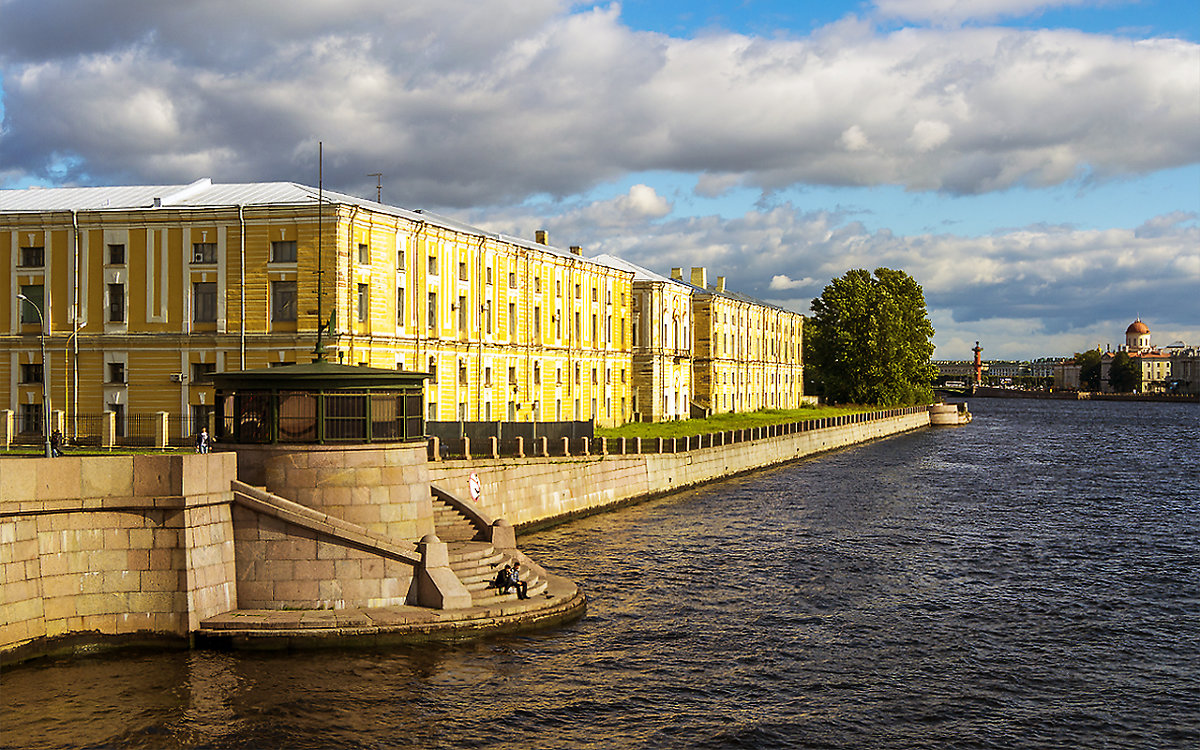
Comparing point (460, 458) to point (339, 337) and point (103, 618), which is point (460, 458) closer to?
point (339, 337)

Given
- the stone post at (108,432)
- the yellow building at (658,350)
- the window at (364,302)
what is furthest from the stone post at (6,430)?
the yellow building at (658,350)

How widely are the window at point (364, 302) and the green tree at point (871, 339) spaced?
90.0 meters

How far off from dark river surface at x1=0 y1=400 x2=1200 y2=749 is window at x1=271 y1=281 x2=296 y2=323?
62.0 ft

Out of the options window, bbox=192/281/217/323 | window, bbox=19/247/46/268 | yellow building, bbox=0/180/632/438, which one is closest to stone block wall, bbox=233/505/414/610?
yellow building, bbox=0/180/632/438

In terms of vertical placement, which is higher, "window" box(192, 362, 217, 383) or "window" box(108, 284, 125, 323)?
"window" box(108, 284, 125, 323)

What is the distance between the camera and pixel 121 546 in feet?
85.4

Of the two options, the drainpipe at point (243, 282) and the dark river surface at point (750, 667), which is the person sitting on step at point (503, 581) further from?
the drainpipe at point (243, 282)

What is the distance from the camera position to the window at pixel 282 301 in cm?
5775

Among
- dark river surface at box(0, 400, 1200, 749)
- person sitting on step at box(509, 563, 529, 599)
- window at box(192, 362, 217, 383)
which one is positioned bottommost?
dark river surface at box(0, 400, 1200, 749)

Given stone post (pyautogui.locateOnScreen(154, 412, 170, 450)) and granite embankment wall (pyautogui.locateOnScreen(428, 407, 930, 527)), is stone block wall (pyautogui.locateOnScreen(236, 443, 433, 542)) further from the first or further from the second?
stone post (pyautogui.locateOnScreen(154, 412, 170, 450))

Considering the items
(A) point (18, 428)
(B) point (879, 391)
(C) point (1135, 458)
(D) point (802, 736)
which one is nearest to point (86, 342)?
(A) point (18, 428)

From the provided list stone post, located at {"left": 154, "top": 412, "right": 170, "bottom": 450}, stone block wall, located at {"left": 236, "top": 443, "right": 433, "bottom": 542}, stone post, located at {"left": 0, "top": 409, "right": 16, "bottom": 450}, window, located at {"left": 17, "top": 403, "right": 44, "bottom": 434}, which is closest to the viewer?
stone block wall, located at {"left": 236, "top": 443, "right": 433, "bottom": 542}

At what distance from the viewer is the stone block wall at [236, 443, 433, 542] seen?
28.8 meters

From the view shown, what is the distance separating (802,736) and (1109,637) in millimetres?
12817
